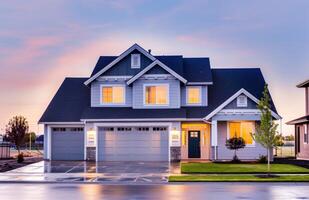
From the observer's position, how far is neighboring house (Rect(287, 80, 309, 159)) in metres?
43.0

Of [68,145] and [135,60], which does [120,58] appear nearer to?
[135,60]

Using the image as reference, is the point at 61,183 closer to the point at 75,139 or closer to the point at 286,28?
the point at 75,139

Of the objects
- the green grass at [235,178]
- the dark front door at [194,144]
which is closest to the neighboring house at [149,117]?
the dark front door at [194,144]

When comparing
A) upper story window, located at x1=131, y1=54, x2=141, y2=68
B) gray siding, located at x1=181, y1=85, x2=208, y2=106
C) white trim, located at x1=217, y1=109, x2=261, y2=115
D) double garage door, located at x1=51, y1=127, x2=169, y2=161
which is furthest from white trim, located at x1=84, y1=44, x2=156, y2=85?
white trim, located at x1=217, y1=109, x2=261, y2=115

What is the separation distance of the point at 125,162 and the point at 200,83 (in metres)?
8.76

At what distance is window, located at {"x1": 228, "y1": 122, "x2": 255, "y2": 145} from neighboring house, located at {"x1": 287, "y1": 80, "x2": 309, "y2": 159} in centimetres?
454

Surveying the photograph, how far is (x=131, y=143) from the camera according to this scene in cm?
4175

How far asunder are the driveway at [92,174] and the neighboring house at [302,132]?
12867mm

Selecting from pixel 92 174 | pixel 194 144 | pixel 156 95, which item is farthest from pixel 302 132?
pixel 92 174

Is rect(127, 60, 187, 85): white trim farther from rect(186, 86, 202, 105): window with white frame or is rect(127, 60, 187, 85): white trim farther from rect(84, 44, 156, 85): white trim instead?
rect(186, 86, 202, 105): window with white frame

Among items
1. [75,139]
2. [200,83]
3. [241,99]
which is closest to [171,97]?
[200,83]

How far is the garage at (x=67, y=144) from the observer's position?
141 ft

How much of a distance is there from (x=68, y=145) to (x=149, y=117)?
7184mm

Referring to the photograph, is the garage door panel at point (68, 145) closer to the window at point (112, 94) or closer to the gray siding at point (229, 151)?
the window at point (112, 94)
